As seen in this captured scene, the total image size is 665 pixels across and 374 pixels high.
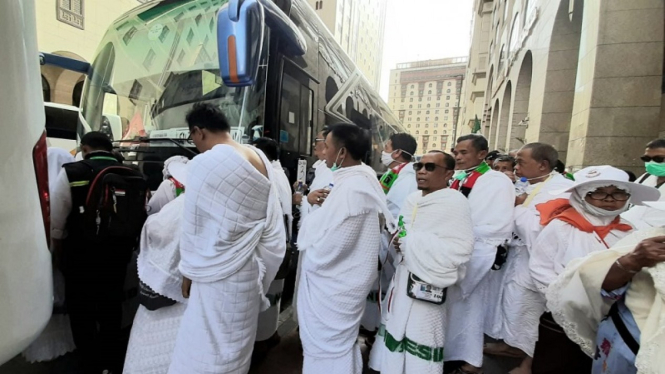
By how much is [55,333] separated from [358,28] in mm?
60870

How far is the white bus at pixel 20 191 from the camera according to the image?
0.96m

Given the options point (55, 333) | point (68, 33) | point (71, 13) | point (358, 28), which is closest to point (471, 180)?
point (55, 333)

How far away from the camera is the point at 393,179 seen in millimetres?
3793

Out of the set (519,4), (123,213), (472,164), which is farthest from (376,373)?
(519,4)

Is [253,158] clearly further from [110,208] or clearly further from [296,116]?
[296,116]

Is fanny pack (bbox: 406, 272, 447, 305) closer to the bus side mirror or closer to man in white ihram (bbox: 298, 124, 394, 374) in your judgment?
man in white ihram (bbox: 298, 124, 394, 374)

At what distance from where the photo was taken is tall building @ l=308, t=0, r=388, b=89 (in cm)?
4503

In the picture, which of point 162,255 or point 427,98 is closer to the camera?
point 162,255

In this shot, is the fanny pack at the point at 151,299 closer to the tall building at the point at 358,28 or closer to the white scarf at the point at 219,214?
the white scarf at the point at 219,214

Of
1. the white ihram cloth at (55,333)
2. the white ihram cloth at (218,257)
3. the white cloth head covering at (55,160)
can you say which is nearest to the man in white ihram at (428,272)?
the white ihram cloth at (218,257)

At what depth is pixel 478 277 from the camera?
8.32 ft

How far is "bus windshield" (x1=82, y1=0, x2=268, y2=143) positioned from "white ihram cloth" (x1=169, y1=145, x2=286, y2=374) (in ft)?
5.63

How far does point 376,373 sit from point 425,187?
4.88 ft

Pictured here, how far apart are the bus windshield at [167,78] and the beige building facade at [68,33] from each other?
11061 millimetres
